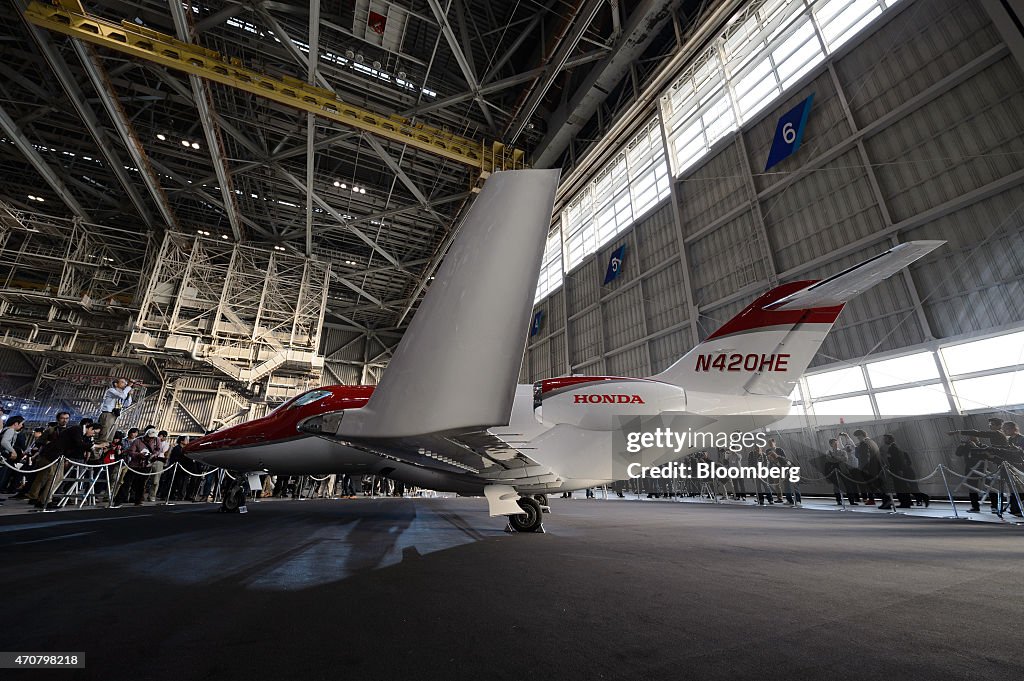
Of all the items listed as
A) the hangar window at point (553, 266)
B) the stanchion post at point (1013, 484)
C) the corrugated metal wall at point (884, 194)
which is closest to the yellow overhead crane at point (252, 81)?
the hangar window at point (553, 266)

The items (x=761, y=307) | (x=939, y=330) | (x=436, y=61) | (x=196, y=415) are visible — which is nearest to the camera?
(x=761, y=307)

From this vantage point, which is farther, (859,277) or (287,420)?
(287,420)

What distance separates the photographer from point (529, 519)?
16.4 ft

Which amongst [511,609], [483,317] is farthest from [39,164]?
[511,609]

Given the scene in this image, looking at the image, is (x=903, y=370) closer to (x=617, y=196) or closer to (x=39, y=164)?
(x=617, y=196)

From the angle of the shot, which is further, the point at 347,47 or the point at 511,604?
the point at 347,47

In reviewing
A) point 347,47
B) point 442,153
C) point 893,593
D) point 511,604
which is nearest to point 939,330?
point 893,593

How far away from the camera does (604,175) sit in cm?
2084

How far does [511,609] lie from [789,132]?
51.8ft

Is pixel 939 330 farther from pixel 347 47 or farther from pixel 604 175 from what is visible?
pixel 347 47

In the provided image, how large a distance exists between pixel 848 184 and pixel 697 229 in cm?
460

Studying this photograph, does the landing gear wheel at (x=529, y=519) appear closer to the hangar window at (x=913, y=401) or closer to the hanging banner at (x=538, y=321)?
the hangar window at (x=913, y=401)

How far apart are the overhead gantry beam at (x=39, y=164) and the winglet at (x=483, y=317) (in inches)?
802

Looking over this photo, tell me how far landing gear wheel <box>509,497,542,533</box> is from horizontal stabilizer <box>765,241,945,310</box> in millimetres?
4150
